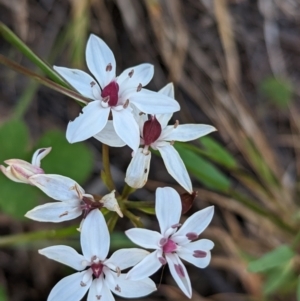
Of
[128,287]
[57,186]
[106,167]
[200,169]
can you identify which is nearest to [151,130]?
[106,167]

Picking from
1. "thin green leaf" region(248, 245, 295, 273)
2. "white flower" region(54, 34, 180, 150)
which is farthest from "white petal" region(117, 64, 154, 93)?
"thin green leaf" region(248, 245, 295, 273)

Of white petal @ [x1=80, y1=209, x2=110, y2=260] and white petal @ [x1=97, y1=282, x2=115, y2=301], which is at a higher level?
white petal @ [x1=80, y1=209, x2=110, y2=260]

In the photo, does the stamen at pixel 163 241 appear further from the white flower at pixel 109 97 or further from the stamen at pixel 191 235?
the white flower at pixel 109 97

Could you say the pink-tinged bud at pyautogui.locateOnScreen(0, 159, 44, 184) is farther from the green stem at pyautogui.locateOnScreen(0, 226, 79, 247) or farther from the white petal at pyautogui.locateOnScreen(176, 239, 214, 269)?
the white petal at pyautogui.locateOnScreen(176, 239, 214, 269)

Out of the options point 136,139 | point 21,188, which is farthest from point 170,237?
point 21,188

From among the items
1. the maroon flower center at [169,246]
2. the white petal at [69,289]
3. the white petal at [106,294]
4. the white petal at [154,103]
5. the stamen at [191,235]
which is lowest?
the white petal at [69,289]

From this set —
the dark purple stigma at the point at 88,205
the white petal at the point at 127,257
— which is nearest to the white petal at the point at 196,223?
the white petal at the point at 127,257

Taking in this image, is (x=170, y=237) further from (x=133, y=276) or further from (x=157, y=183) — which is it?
(x=157, y=183)
